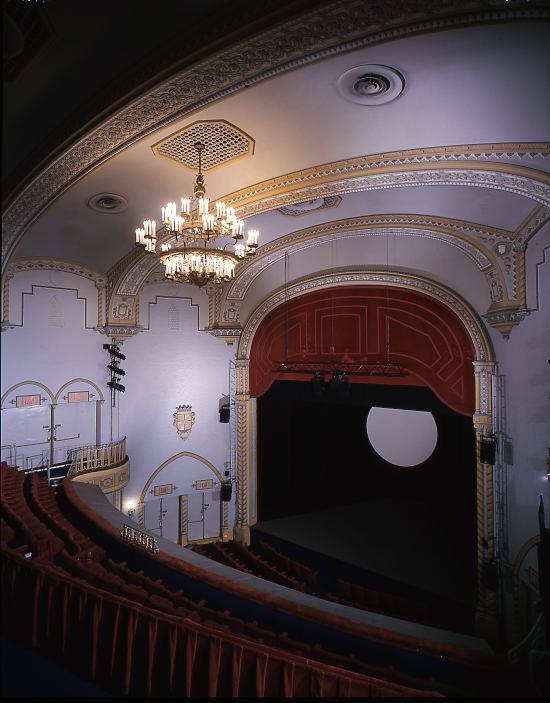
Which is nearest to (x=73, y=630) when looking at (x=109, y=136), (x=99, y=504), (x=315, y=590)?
(x=99, y=504)

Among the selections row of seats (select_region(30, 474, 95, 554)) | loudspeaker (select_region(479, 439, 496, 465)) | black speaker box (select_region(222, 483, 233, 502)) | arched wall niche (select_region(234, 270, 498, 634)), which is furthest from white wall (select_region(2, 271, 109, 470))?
loudspeaker (select_region(479, 439, 496, 465))

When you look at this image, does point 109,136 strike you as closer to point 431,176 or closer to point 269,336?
point 431,176

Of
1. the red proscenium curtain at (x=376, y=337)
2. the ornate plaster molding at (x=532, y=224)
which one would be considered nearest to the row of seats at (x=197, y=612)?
the red proscenium curtain at (x=376, y=337)

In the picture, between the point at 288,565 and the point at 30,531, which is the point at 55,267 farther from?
the point at 288,565

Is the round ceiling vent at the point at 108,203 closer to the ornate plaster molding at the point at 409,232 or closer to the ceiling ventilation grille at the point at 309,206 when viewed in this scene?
the ceiling ventilation grille at the point at 309,206

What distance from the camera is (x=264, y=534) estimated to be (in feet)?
35.2

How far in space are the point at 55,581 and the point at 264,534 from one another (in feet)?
26.2

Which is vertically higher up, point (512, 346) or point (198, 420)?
point (512, 346)

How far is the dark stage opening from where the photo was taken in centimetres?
962

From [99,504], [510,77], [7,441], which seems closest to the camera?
[510,77]

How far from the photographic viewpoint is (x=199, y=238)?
4445 millimetres

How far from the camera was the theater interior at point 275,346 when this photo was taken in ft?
9.86

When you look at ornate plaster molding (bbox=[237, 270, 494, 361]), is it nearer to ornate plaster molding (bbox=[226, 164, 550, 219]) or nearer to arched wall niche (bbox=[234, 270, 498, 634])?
arched wall niche (bbox=[234, 270, 498, 634])

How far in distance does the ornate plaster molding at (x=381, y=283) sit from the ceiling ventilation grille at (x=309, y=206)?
2.83 m
